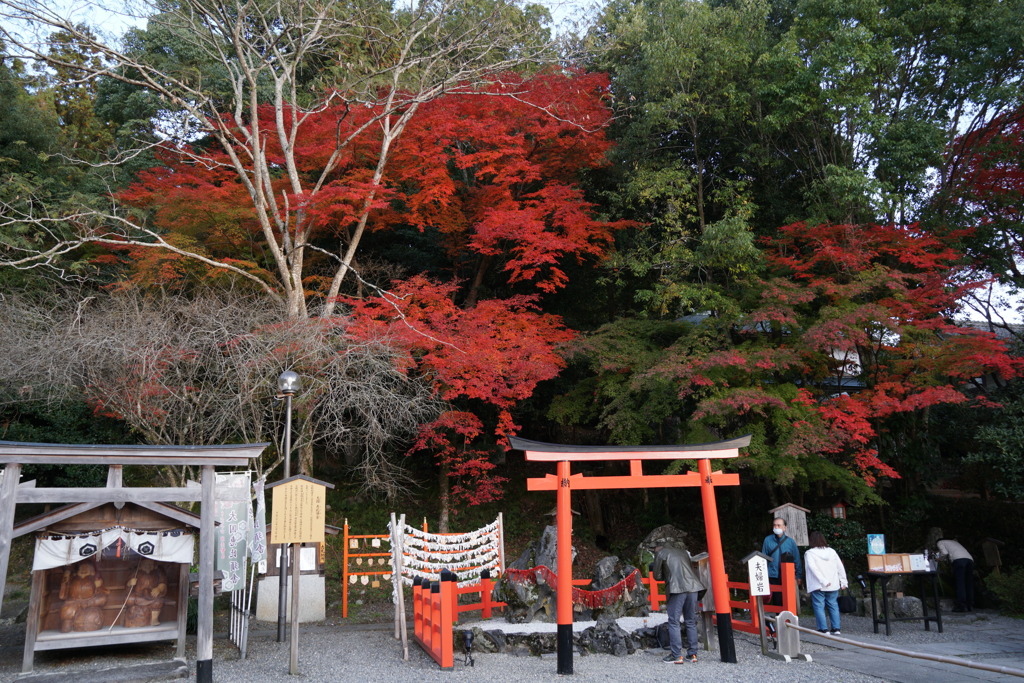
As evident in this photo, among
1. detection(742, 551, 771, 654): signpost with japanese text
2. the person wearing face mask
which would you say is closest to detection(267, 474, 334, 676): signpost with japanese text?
detection(742, 551, 771, 654): signpost with japanese text

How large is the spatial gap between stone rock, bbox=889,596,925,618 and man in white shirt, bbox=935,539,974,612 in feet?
5.13

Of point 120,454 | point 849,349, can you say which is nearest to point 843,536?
point 849,349

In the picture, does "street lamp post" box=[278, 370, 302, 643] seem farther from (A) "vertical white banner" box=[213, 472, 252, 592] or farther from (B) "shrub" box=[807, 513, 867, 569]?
(B) "shrub" box=[807, 513, 867, 569]

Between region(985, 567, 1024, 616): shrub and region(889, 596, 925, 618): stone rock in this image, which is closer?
region(889, 596, 925, 618): stone rock

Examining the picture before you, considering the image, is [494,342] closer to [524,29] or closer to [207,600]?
[207,600]

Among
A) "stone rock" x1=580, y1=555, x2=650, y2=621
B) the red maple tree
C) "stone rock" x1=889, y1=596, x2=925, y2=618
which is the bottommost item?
"stone rock" x1=889, y1=596, x2=925, y2=618

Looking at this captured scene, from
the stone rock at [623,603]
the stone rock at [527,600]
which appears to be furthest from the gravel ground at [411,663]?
the stone rock at [623,603]

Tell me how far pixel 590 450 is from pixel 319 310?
335 inches

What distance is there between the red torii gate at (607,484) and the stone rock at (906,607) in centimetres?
471

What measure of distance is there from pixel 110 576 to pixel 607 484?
6235 mm

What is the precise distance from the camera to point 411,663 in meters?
7.94

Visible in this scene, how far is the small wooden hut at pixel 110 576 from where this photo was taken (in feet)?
25.0

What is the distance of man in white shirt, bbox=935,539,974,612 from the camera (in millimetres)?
11680

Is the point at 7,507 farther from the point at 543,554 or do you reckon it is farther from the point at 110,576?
the point at 543,554
